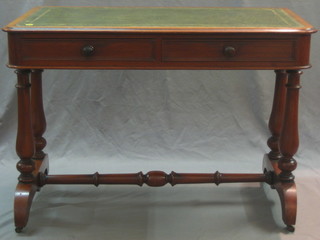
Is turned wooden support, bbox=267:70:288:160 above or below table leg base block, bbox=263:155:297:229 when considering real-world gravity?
above

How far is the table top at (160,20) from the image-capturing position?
2111mm

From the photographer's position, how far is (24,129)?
2.34m

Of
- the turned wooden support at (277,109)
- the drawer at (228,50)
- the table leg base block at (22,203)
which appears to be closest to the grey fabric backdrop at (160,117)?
the turned wooden support at (277,109)

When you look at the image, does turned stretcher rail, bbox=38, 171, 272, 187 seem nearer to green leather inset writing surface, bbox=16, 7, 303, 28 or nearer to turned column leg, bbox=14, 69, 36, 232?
turned column leg, bbox=14, 69, 36, 232

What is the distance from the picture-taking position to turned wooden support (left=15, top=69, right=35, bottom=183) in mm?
2244

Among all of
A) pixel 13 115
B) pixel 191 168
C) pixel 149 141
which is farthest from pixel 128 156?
pixel 13 115

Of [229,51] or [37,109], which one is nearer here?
[229,51]

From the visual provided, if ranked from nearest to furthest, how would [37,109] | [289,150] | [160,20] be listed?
1. [160,20]
2. [289,150]
3. [37,109]

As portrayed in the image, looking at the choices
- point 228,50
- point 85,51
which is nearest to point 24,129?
point 85,51

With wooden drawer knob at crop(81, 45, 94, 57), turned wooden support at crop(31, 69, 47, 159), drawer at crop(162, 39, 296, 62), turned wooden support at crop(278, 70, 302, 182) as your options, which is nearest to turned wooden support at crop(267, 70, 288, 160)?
turned wooden support at crop(278, 70, 302, 182)

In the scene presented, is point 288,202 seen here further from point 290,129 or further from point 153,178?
point 153,178

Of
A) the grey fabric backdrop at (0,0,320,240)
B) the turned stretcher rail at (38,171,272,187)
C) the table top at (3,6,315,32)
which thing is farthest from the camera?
the grey fabric backdrop at (0,0,320,240)

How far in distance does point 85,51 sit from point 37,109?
2.26 feet

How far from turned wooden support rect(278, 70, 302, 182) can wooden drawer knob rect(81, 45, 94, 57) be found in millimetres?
794
